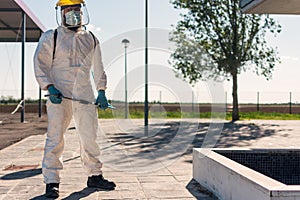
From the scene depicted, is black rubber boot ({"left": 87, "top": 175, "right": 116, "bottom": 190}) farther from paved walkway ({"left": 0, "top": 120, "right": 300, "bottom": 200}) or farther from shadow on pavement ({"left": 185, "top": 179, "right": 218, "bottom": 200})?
shadow on pavement ({"left": 185, "top": 179, "right": 218, "bottom": 200})

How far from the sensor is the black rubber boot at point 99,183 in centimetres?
491

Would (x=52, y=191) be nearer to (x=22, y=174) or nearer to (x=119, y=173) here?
(x=22, y=174)

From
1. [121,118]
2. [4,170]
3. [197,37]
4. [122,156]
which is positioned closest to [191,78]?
[197,37]

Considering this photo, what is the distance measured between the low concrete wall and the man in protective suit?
3.85ft

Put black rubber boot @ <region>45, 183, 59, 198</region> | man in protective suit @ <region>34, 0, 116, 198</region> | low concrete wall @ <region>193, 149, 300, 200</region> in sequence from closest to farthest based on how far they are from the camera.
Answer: low concrete wall @ <region>193, 149, 300, 200</region> < black rubber boot @ <region>45, 183, 59, 198</region> < man in protective suit @ <region>34, 0, 116, 198</region>

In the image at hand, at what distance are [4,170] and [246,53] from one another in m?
15.1

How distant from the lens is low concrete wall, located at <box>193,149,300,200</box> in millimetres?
3078

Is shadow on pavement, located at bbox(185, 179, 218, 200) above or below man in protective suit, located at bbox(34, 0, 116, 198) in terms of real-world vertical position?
below

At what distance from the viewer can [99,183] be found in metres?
4.94

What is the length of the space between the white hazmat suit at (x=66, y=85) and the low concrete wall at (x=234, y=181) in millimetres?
1274

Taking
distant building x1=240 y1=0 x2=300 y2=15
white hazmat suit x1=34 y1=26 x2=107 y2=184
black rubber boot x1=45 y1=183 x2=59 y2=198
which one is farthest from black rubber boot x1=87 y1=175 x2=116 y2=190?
distant building x1=240 y1=0 x2=300 y2=15

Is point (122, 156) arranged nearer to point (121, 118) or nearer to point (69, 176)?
point (69, 176)

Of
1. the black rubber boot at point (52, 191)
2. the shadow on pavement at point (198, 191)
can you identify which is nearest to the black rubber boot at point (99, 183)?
the black rubber boot at point (52, 191)

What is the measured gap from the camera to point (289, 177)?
489 centimetres
